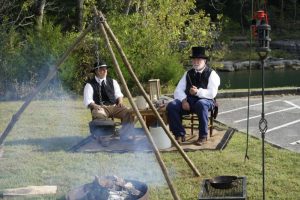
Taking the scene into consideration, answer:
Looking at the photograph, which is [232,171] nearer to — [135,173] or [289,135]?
[135,173]

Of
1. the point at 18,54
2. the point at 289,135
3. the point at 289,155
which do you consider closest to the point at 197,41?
the point at 18,54

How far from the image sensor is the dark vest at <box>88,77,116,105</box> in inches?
316

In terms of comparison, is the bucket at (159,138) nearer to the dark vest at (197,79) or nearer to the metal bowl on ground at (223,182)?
the dark vest at (197,79)

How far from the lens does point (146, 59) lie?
581 inches

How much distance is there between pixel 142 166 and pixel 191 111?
154 cm

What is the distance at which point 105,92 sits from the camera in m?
8.17

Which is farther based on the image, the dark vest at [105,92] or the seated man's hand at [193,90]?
the dark vest at [105,92]

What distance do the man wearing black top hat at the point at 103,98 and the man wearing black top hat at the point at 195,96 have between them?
80 centimetres

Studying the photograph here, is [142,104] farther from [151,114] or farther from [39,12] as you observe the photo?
[39,12]

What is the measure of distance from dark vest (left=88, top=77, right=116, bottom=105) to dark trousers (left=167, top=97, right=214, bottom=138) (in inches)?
42.7

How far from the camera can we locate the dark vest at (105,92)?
8.04 metres

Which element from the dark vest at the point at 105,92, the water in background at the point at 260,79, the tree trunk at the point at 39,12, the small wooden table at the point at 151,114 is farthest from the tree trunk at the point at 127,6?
the small wooden table at the point at 151,114

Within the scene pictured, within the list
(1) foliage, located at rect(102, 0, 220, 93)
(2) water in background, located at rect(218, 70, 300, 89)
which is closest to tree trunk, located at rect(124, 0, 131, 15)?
(1) foliage, located at rect(102, 0, 220, 93)

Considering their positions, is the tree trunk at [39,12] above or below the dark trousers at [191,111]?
above
